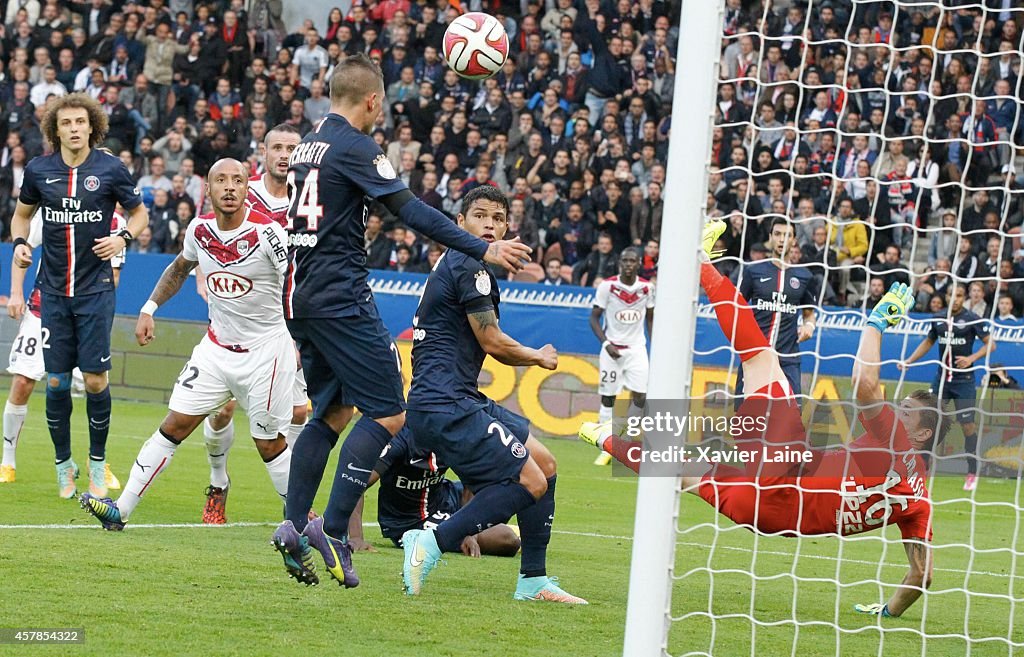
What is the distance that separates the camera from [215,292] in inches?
308

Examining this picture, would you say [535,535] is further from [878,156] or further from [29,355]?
[878,156]

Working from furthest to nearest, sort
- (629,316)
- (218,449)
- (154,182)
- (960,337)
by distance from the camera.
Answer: (154,182) < (629,316) < (960,337) < (218,449)

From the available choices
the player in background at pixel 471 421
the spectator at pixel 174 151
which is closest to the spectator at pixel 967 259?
the player in background at pixel 471 421

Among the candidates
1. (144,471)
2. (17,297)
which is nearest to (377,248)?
(17,297)

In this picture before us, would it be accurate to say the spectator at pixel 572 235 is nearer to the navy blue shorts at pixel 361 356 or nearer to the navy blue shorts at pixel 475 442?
the navy blue shorts at pixel 475 442

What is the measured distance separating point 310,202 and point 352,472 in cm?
124

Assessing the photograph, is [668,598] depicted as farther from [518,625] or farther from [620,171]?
[620,171]

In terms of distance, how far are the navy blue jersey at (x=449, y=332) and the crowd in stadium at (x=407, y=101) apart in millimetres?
10995

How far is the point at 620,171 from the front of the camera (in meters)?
18.5

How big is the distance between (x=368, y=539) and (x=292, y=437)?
106cm

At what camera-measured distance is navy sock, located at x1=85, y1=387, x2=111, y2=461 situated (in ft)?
28.9

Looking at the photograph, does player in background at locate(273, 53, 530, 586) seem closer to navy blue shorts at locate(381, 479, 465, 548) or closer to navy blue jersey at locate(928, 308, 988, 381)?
navy blue shorts at locate(381, 479, 465, 548)

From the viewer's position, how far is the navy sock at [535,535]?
6.41 meters

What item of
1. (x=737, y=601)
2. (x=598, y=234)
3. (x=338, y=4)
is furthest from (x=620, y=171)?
(x=737, y=601)
